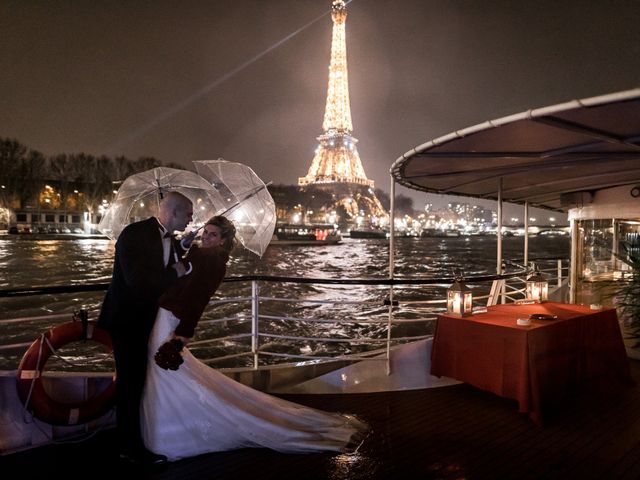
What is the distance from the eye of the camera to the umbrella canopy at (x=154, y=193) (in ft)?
12.6

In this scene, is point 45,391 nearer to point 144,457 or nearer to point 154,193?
point 144,457

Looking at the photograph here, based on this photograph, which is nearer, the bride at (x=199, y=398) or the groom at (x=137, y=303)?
the groom at (x=137, y=303)

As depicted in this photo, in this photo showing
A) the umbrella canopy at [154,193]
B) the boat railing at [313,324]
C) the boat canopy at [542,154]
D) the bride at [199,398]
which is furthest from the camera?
the boat railing at [313,324]

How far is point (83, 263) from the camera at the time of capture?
29953 mm

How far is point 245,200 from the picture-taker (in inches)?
152

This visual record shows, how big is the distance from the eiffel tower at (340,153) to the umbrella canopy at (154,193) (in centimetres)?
10077

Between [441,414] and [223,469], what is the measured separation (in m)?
1.98

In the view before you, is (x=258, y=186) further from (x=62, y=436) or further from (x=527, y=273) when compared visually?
(x=527, y=273)

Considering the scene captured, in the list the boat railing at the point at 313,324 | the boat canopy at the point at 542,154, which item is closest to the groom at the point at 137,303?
the boat railing at the point at 313,324

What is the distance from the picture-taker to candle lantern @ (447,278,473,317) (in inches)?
181

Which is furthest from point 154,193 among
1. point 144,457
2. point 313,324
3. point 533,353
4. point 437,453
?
point 313,324

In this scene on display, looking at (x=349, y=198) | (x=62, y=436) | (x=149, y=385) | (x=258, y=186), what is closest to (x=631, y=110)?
(x=258, y=186)

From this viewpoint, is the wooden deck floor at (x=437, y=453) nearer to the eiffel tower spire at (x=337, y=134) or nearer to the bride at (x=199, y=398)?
the bride at (x=199, y=398)

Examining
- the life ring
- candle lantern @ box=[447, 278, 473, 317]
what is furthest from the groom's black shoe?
candle lantern @ box=[447, 278, 473, 317]
